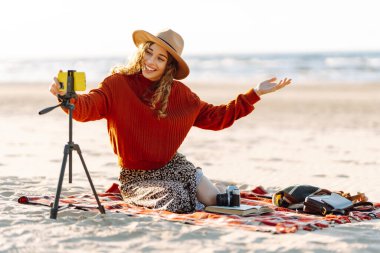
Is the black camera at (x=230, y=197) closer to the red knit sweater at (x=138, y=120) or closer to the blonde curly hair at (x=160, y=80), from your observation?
the red knit sweater at (x=138, y=120)

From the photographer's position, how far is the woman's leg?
5.69 metres

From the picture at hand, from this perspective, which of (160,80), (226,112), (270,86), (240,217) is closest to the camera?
(240,217)

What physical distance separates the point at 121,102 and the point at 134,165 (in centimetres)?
54

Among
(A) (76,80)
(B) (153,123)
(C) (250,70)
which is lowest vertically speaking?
(B) (153,123)

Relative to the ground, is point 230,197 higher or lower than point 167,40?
lower

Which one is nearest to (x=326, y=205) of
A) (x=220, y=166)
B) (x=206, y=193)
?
(x=206, y=193)

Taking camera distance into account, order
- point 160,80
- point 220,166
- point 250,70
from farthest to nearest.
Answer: point 250,70 → point 220,166 → point 160,80

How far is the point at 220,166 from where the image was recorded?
8.78 m

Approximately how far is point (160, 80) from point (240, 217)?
1306mm

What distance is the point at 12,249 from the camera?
4223 mm

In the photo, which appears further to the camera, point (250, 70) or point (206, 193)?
point (250, 70)

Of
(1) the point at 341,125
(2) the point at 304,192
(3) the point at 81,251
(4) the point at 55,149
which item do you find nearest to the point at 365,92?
(1) the point at 341,125

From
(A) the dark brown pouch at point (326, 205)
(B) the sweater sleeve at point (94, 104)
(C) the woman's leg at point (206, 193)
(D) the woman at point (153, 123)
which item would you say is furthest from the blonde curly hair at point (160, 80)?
(A) the dark brown pouch at point (326, 205)

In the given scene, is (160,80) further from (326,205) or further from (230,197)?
(326,205)
